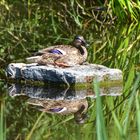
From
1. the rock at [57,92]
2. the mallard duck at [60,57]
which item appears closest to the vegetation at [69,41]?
the rock at [57,92]

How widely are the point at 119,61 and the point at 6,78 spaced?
1.41 meters

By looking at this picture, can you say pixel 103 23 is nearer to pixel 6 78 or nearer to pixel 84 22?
pixel 84 22

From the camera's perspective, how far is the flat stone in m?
6.03

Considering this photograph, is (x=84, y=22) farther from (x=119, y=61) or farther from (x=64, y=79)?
(x=64, y=79)

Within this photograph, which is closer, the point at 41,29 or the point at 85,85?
the point at 85,85

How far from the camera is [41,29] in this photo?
9.59m

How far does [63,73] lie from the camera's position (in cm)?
609

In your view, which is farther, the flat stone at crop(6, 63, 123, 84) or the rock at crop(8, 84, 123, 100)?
the flat stone at crop(6, 63, 123, 84)

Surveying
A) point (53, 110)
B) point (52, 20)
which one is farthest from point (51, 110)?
point (52, 20)

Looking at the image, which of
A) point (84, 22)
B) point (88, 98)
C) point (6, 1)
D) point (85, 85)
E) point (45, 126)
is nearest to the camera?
point (45, 126)

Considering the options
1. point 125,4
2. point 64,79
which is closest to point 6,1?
point 125,4

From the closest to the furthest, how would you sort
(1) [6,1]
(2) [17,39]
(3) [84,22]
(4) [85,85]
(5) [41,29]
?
(4) [85,85]
(2) [17,39]
(5) [41,29]
(3) [84,22]
(1) [6,1]

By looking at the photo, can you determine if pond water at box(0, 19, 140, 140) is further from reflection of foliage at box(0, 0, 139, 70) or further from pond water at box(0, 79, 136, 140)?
reflection of foliage at box(0, 0, 139, 70)

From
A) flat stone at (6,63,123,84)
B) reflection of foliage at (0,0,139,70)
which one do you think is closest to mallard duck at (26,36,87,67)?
flat stone at (6,63,123,84)
